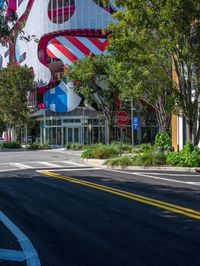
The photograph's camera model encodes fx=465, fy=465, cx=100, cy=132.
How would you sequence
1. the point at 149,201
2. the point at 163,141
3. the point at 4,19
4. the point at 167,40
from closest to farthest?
the point at 4,19, the point at 149,201, the point at 167,40, the point at 163,141

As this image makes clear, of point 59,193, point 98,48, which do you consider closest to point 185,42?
point 59,193

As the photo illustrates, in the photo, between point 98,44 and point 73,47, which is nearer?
point 73,47

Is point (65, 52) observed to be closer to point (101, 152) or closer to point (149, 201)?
point (101, 152)

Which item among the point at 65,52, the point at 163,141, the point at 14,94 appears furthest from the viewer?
the point at 65,52

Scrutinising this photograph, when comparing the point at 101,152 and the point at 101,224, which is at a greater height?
the point at 101,152

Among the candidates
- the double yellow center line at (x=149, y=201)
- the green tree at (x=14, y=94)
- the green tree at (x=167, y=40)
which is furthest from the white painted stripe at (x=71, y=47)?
the double yellow center line at (x=149, y=201)

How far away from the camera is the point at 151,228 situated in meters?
8.08

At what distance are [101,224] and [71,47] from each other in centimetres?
4950

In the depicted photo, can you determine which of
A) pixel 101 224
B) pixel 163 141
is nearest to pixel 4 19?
pixel 101 224

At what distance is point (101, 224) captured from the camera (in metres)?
8.45

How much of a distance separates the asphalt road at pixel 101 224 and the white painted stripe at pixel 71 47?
1685 inches

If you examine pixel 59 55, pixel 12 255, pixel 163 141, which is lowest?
pixel 12 255

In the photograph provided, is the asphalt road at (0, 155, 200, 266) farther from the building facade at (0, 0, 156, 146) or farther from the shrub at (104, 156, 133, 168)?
the building facade at (0, 0, 156, 146)

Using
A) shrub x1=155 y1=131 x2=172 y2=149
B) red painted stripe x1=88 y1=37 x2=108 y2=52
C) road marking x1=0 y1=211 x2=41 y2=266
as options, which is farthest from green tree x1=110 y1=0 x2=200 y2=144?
red painted stripe x1=88 y1=37 x2=108 y2=52
